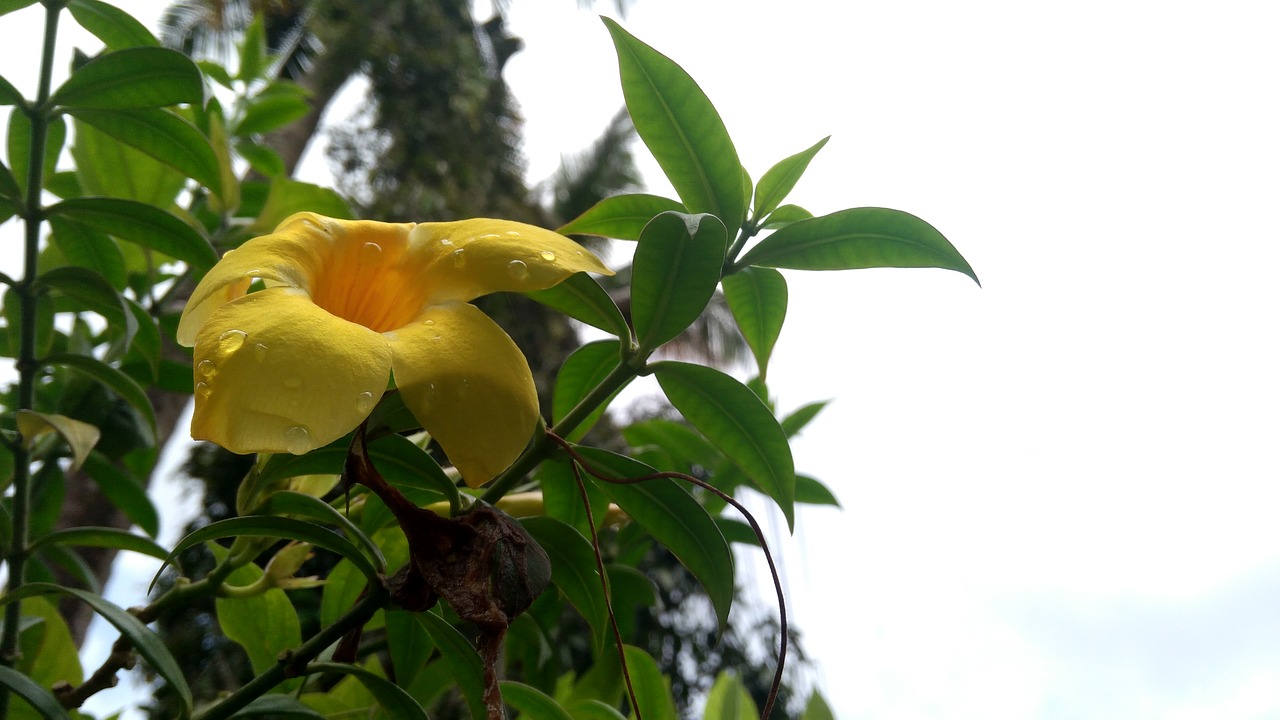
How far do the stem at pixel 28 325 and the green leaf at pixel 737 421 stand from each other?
0.38 metres

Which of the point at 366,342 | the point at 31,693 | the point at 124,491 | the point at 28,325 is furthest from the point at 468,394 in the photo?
the point at 124,491

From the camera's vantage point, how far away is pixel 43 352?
63 centimetres

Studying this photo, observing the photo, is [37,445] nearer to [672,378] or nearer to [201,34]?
[672,378]

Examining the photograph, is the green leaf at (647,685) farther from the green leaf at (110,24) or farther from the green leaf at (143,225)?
the green leaf at (110,24)

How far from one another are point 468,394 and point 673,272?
12 cm

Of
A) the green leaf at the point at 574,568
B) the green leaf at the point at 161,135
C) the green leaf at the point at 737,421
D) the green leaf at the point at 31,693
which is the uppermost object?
the green leaf at the point at 737,421

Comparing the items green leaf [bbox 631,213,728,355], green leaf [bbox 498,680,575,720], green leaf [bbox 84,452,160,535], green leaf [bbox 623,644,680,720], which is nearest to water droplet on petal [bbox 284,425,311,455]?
green leaf [bbox 631,213,728,355]

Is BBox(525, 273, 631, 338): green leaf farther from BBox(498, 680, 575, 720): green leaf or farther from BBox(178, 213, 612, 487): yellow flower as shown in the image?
BBox(498, 680, 575, 720): green leaf

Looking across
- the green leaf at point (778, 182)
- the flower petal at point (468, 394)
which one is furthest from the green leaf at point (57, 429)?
the green leaf at point (778, 182)

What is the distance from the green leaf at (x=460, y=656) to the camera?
391 mm

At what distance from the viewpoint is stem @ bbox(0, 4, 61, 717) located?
477 mm

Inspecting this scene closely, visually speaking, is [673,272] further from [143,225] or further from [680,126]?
[143,225]

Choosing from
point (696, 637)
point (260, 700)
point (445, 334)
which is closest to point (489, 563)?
point (445, 334)

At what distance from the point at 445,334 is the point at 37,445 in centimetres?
48
